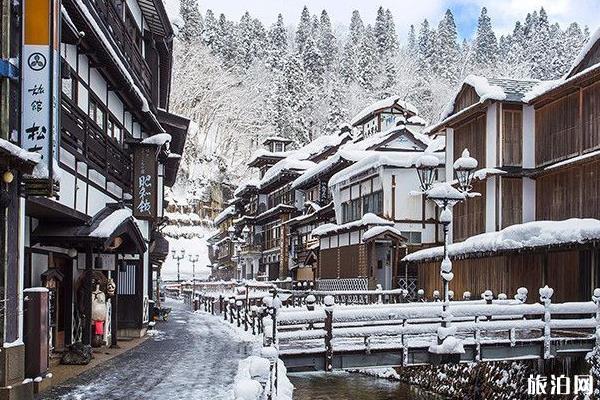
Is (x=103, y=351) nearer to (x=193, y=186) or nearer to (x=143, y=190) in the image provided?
(x=143, y=190)

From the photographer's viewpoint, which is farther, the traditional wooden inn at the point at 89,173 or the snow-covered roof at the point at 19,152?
the traditional wooden inn at the point at 89,173

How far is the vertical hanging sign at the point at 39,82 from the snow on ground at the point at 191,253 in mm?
77215

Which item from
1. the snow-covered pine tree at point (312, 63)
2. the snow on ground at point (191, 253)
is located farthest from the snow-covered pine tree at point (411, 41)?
the snow on ground at point (191, 253)

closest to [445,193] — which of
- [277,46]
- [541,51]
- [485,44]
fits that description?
[541,51]

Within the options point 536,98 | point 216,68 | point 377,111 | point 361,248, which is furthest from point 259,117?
point 536,98

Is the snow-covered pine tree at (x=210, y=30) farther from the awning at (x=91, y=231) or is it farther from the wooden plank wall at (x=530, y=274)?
the awning at (x=91, y=231)

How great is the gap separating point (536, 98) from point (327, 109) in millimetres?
69111

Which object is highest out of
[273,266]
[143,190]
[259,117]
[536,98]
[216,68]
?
[216,68]

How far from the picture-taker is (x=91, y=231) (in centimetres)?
1614

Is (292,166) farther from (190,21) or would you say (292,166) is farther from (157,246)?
(190,21)

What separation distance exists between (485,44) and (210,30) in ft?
152

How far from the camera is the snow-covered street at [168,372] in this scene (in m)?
12.7

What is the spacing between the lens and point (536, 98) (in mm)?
28625

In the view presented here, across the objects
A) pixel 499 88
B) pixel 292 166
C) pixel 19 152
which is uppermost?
pixel 499 88
